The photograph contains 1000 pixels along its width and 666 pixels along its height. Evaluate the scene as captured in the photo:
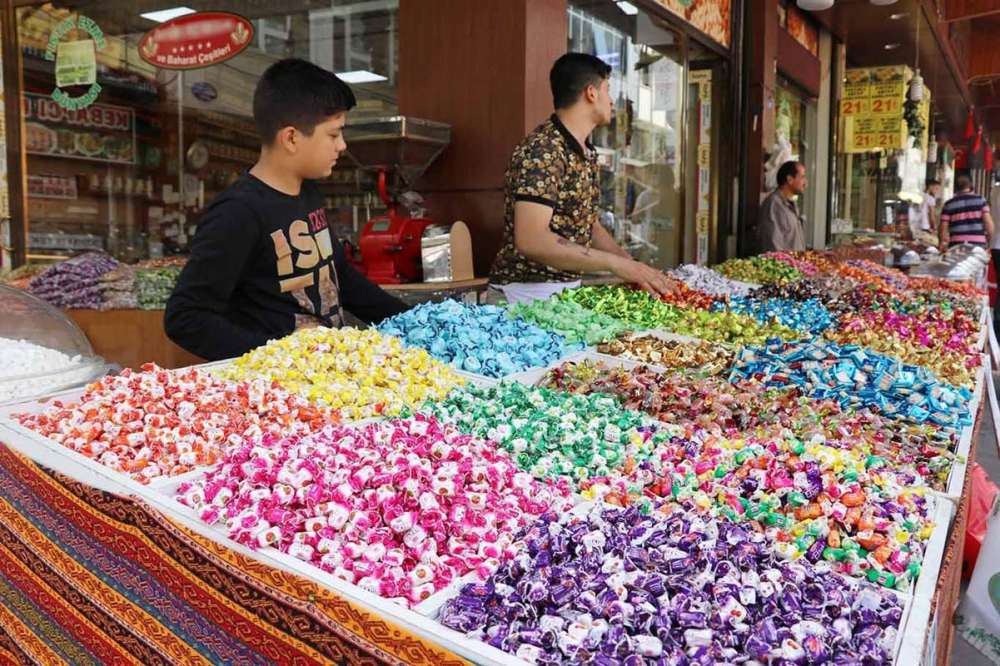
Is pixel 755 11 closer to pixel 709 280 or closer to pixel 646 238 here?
pixel 646 238

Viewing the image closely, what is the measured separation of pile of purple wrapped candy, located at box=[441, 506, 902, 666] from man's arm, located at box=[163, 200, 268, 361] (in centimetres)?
120

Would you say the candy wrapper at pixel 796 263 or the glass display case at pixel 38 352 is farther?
the candy wrapper at pixel 796 263

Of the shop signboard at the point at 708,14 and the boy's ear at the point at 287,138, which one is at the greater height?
the shop signboard at the point at 708,14

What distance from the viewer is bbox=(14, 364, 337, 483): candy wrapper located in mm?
1287

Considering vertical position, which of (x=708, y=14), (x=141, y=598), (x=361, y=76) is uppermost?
(x=708, y=14)

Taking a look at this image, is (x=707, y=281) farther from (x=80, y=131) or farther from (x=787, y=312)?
(x=80, y=131)

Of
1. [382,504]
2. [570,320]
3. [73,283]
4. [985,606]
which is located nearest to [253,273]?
[570,320]

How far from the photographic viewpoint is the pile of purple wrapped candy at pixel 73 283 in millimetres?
3693

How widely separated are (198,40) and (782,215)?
14.7ft

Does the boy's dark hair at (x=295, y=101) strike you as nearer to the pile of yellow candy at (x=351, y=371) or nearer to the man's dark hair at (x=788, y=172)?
the pile of yellow candy at (x=351, y=371)

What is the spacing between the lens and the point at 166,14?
17.8 feet

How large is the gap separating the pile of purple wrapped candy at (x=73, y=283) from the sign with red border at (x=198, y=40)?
1.76 metres

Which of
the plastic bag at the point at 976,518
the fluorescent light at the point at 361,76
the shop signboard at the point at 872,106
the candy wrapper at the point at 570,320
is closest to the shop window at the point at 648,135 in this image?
the fluorescent light at the point at 361,76

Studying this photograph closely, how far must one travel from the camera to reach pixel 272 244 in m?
2.07
